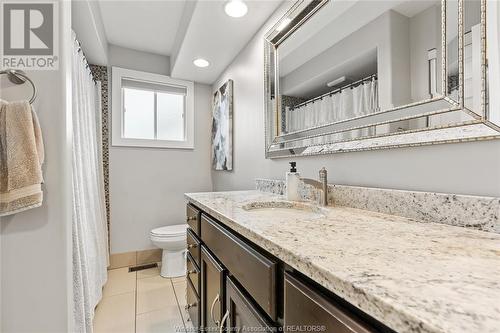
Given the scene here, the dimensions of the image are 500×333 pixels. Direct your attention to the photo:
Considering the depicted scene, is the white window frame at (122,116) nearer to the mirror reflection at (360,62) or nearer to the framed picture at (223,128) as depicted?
the framed picture at (223,128)

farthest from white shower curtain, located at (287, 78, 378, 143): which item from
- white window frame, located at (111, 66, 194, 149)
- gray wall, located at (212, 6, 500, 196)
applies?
white window frame, located at (111, 66, 194, 149)

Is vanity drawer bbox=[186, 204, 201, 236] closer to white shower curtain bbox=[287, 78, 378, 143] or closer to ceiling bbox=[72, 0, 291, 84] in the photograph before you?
white shower curtain bbox=[287, 78, 378, 143]

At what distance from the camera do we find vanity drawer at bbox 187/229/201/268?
1.25 m

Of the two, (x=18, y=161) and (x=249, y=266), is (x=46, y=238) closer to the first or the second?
(x=18, y=161)

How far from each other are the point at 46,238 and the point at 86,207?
99 centimetres

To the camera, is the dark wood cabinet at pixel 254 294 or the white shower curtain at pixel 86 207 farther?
the white shower curtain at pixel 86 207

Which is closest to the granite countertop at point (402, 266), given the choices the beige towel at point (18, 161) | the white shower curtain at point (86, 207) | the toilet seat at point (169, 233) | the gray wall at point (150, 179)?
the beige towel at point (18, 161)

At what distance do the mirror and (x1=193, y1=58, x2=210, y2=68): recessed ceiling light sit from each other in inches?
39.3

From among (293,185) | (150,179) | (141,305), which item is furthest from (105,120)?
(293,185)

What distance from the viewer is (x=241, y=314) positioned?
0.75 metres

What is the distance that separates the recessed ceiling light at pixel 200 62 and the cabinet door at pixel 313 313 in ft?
7.63

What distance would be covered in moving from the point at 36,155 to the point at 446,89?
1.41 metres

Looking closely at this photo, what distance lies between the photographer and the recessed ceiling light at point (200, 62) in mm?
2365

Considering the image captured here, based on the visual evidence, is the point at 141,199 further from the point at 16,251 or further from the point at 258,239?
the point at 258,239
